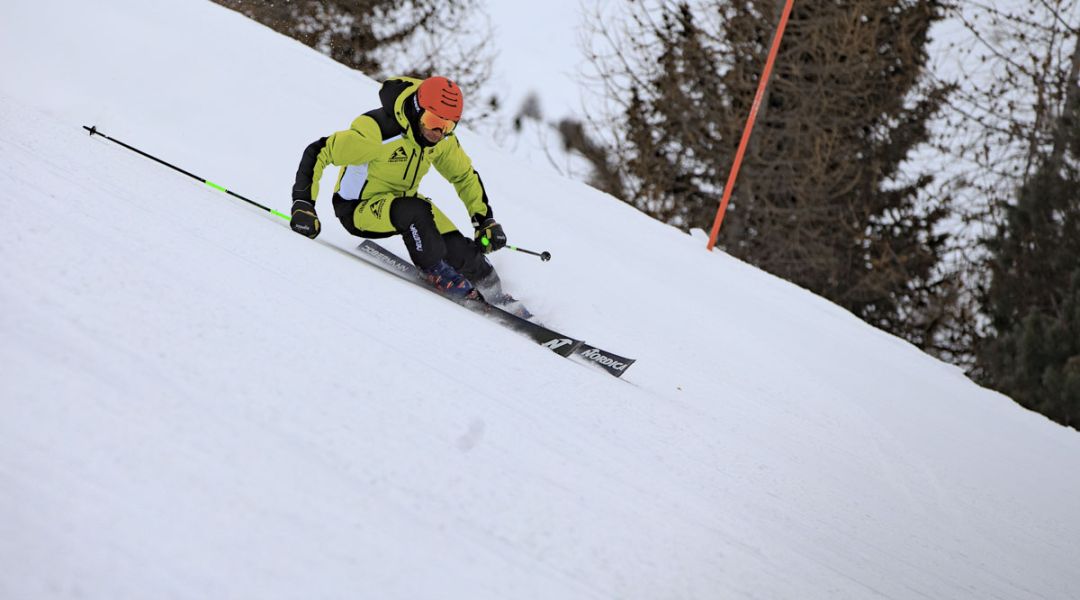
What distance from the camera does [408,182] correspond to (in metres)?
4.57

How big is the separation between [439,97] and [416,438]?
2.30 m

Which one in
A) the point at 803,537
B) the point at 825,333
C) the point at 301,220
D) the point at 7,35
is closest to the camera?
the point at 803,537

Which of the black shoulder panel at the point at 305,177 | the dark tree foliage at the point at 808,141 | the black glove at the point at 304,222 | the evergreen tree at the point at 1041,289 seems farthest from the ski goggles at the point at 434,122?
the dark tree foliage at the point at 808,141

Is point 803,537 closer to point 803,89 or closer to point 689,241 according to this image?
point 689,241

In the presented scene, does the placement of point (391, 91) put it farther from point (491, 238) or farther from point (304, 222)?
point (491, 238)

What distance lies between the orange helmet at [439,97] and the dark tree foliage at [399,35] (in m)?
12.6

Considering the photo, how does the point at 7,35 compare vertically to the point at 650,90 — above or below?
below

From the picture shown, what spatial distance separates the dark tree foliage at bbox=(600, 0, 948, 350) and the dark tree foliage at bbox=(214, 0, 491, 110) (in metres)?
3.61

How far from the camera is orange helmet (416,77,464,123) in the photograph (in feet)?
13.5

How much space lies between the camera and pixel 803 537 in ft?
8.61

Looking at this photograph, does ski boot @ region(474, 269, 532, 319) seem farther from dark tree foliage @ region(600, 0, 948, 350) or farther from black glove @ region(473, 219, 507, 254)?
dark tree foliage @ region(600, 0, 948, 350)

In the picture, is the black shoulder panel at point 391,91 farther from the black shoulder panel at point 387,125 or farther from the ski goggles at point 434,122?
the ski goggles at point 434,122

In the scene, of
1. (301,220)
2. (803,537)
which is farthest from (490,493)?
(301,220)

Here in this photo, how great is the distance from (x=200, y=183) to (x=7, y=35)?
3217mm
